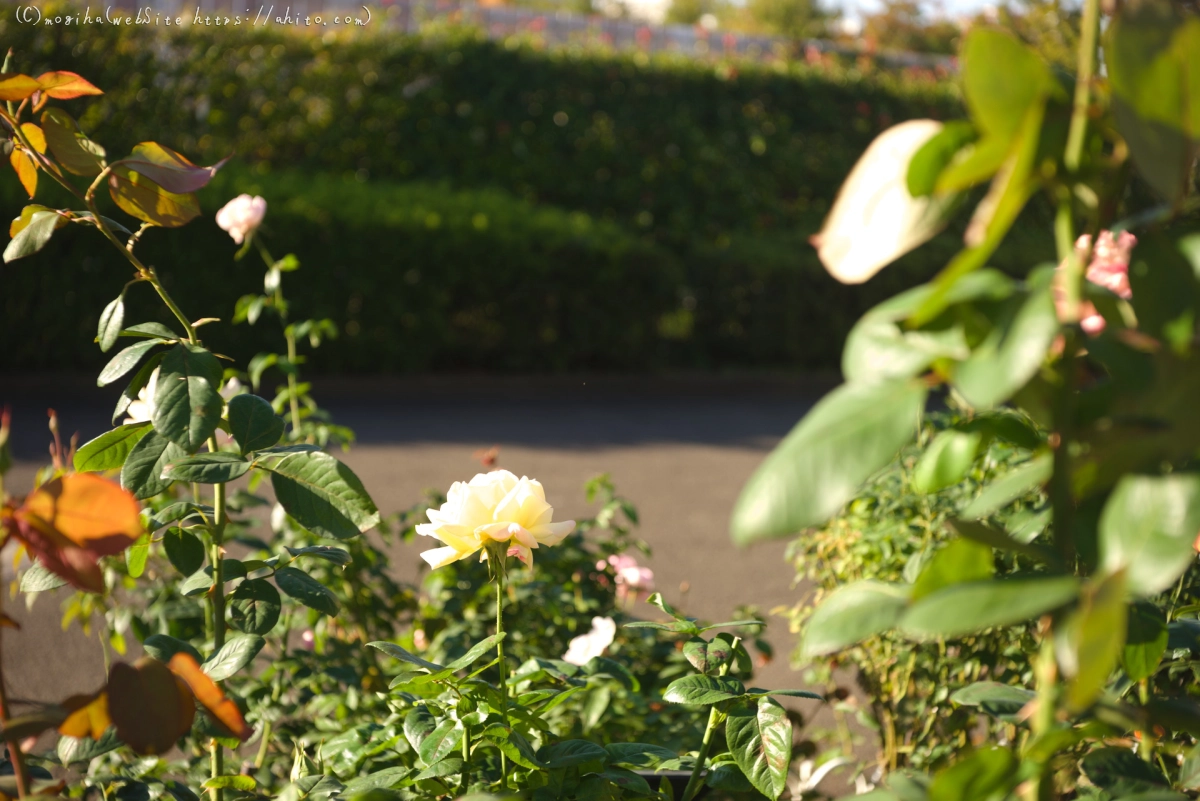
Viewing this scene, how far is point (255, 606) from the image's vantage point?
3.84 feet

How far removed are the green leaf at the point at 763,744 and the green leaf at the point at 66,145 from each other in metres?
0.92

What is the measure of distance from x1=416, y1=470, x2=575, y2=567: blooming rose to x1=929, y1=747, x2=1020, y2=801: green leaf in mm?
679

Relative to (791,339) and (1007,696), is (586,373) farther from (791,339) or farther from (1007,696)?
(1007,696)

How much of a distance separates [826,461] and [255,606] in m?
0.83

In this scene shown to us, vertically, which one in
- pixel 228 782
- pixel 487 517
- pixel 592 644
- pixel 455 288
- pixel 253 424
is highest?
pixel 253 424

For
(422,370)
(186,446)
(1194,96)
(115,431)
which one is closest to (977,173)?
(1194,96)

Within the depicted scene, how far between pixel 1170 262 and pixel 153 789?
1173 millimetres

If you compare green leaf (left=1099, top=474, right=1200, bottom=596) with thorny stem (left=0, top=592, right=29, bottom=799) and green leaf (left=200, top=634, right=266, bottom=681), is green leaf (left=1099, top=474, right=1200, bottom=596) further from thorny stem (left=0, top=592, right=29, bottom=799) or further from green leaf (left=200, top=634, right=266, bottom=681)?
green leaf (left=200, top=634, right=266, bottom=681)

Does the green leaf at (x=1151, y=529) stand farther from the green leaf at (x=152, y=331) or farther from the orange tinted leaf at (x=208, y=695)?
the green leaf at (x=152, y=331)

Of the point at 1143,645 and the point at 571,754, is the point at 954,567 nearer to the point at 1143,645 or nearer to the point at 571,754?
the point at 1143,645

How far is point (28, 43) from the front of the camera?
319 inches

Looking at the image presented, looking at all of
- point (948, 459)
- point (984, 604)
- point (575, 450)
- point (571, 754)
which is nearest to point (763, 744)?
point (571, 754)

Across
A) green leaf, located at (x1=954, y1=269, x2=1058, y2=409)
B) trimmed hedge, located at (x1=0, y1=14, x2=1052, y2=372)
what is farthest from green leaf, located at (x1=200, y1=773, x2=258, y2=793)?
trimmed hedge, located at (x1=0, y1=14, x2=1052, y2=372)

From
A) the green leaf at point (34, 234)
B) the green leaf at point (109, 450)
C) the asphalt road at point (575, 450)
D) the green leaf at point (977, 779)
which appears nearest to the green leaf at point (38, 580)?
the green leaf at point (109, 450)
